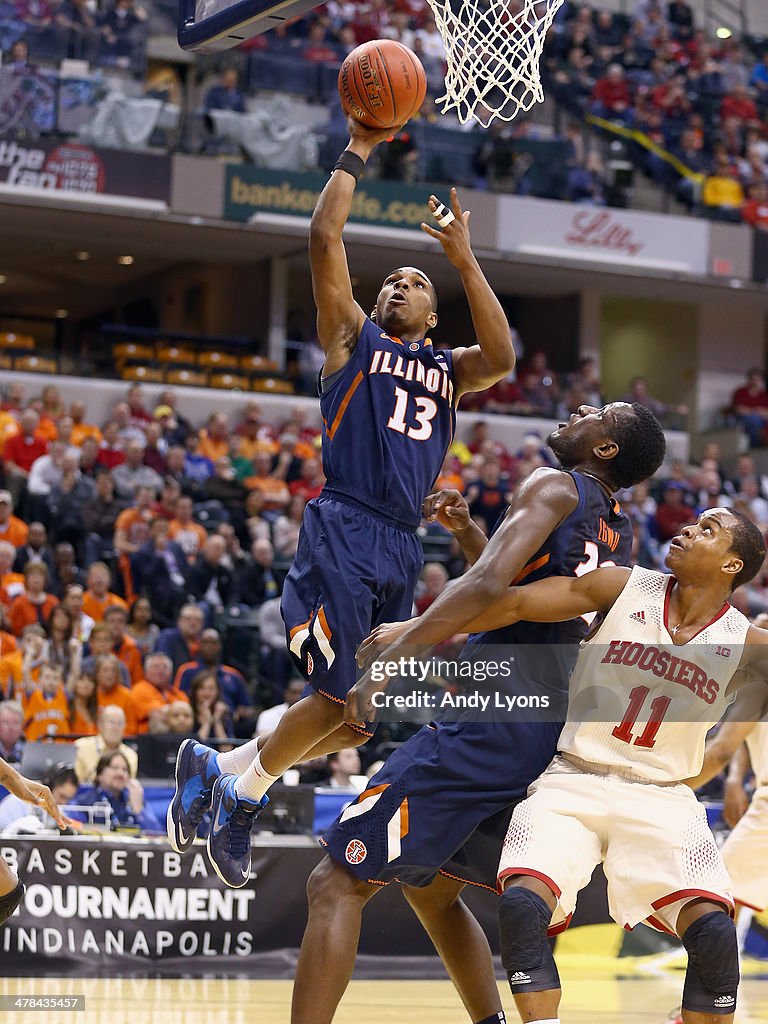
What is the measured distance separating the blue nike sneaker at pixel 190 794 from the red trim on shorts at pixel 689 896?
1760mm

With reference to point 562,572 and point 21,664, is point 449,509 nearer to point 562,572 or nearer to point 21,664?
point 562,572

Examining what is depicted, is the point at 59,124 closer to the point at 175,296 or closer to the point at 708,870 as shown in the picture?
the point at 175,296

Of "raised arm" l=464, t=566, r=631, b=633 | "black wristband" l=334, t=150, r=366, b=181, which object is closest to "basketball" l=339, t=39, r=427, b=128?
"black wristband" l=334, t=150, r=366, b=181

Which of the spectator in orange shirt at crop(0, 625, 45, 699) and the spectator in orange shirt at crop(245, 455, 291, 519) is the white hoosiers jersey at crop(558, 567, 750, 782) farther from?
the spectator in orange shirt at crop(245, 455, 291, 519)

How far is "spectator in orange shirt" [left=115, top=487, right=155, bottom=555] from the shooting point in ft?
41.8

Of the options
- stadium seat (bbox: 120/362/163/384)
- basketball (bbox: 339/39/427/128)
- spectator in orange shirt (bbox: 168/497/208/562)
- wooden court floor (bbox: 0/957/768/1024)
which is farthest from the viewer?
stadium seat (bbox: 120/362/163/384)

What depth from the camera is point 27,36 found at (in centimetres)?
1766

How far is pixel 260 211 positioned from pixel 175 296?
4.59 m

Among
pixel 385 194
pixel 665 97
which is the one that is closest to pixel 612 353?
pixel 665 97

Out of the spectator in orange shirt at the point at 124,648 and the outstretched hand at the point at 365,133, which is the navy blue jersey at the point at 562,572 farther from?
the spectator in orange shirt at the point at 124,648

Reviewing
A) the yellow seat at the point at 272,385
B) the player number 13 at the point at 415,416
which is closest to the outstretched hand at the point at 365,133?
the player number 13 at the point at 415,416

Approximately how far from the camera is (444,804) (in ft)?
14.1

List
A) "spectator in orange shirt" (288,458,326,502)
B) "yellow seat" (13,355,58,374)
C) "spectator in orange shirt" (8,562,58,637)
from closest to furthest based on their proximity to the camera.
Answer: "spectator in orange shirt" (8,562,58,637)
"spectator in orange shirt" (288,458,326,502)
"yellow seat" (13,355,58,374)

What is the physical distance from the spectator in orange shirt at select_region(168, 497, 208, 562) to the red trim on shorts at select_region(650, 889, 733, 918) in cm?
947
